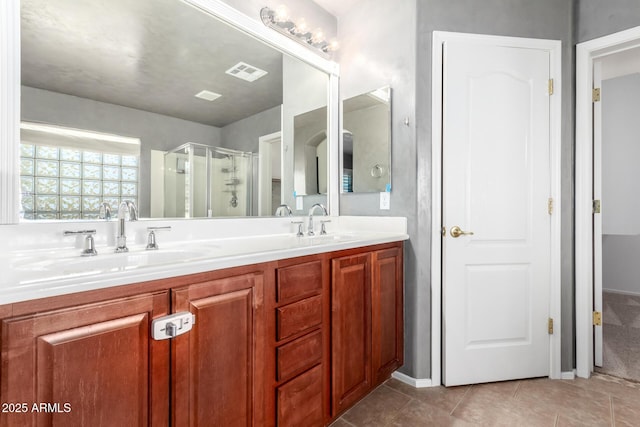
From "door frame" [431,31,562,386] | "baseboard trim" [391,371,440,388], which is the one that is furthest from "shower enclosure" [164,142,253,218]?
"baseboard trim" [391,371,440,388]

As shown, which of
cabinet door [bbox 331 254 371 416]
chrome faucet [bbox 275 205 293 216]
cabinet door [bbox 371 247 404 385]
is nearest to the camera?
cabinet door [bbox 331 254 371 416]

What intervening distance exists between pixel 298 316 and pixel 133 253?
0.70m

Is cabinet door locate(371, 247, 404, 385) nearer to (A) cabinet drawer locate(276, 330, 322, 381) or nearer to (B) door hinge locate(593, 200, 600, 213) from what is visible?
(A) cabinet drawer locate(276, 330, 322, 381)

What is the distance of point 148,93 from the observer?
1431 millimetres

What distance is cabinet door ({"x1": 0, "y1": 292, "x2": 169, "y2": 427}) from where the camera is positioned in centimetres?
67

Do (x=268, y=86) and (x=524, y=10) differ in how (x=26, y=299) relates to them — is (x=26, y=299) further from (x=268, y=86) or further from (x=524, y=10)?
(x=524, y=10)

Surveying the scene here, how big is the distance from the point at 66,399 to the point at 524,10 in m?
2.82

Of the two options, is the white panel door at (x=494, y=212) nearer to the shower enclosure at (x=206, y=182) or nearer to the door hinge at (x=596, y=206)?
the door hinge at (x=596, y=206)

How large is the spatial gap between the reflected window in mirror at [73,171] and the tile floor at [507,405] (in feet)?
5.01

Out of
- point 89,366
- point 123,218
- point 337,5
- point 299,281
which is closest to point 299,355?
point 299,281

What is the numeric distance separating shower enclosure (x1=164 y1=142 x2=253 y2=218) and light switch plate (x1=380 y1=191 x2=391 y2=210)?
0.86m

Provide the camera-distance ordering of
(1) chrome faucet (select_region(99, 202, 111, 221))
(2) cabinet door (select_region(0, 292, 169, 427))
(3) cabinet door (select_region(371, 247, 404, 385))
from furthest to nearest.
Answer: (3) cabinet door (select_region(371, 247, 404, 385)) → (1) chrome faucet (select_region(99, 202, 111, 221)) → (2) cabinet door (select_region(0, 292, 169, 427))

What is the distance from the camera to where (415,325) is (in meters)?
1.89

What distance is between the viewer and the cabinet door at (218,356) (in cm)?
91
